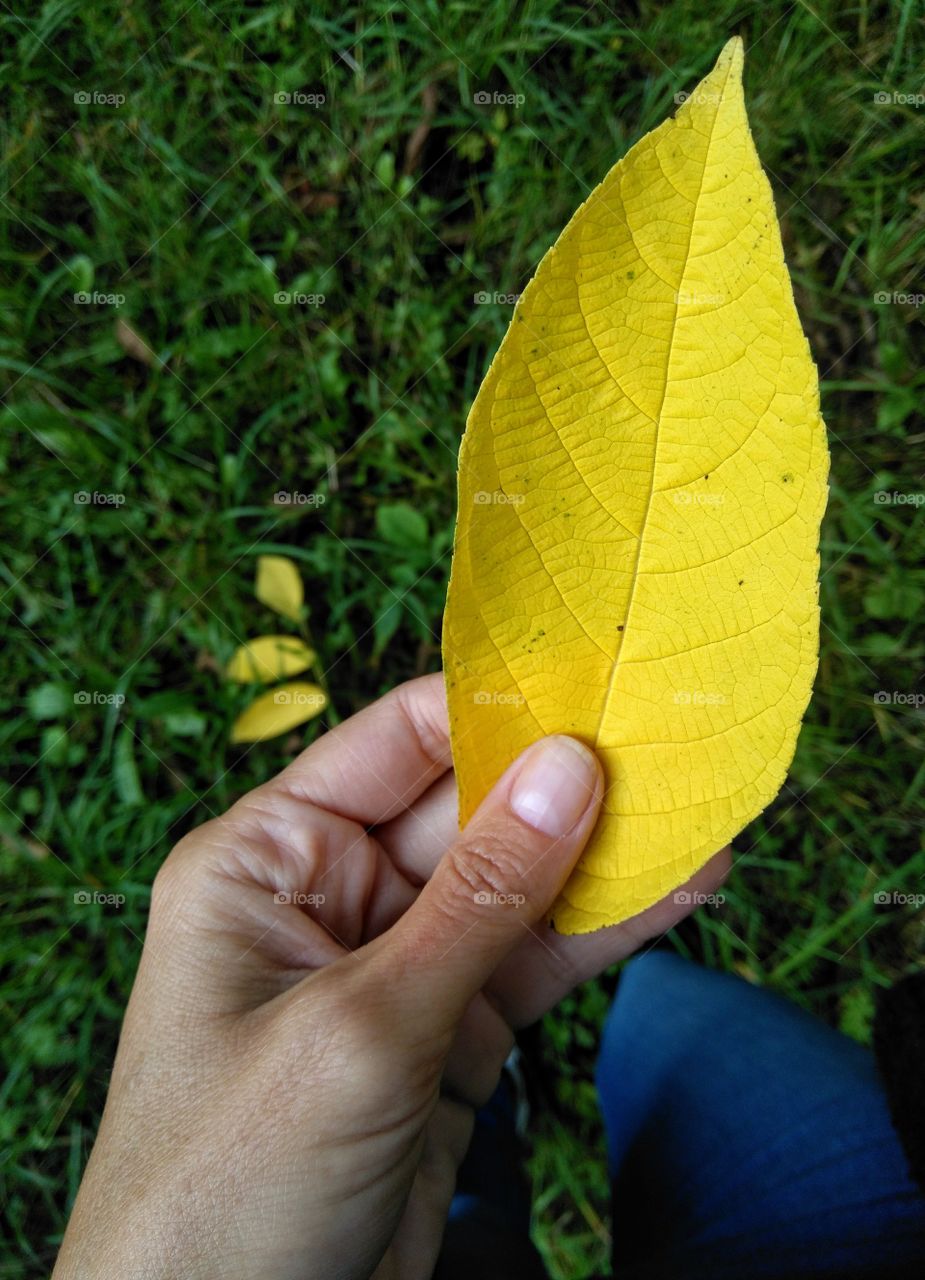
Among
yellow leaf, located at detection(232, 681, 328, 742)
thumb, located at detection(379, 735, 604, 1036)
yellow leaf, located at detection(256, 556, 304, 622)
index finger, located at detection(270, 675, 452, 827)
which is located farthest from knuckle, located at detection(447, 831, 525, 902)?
yellow leaf, located at detection(256, 556, 304, 622)

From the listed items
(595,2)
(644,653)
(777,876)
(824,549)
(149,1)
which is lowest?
(777,876)

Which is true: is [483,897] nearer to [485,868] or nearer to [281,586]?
[485,868]

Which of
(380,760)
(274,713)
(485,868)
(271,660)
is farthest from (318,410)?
(485,868)

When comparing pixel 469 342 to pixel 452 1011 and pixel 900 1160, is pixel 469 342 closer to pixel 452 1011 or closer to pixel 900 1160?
pixel 452 1011

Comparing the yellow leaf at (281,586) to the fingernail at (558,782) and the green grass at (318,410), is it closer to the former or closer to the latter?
the green grass at (318,410)

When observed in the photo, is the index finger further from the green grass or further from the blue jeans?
the blue jeans

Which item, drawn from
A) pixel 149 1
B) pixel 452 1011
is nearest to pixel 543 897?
pixel 452 1011
